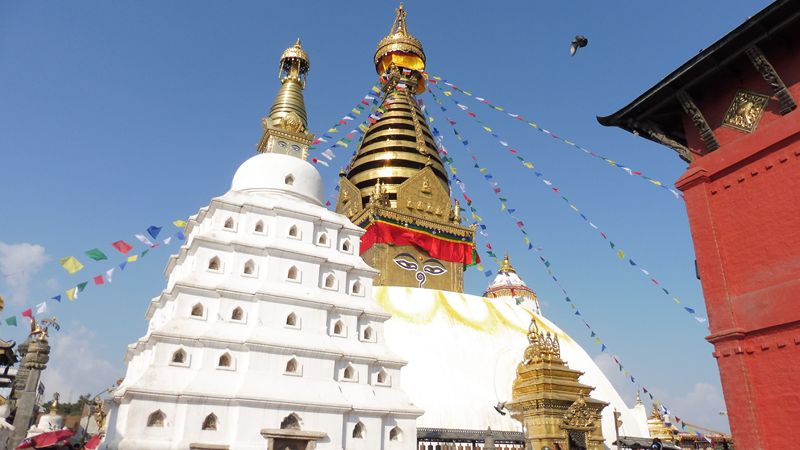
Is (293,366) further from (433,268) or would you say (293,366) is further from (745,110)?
(433,268)

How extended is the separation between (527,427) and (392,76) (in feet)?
93.3

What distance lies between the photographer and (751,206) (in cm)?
952

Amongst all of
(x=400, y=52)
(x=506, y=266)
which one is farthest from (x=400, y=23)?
(x=506, y=266)

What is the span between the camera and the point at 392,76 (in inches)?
1518

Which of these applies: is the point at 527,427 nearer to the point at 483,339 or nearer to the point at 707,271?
the point at 483,339

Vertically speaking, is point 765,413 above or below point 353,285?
below

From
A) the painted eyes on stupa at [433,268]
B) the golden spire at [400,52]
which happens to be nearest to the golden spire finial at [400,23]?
the golden spire at [400,52]

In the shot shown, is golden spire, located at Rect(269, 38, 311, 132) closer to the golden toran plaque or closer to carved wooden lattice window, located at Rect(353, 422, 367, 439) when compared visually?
carved wooden lattice window, located at Rect(353, 422, 367, 439)

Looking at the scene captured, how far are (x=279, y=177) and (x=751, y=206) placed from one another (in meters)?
14.3

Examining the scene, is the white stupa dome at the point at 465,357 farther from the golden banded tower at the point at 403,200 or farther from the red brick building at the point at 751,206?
the red brick building at the point at 751,206

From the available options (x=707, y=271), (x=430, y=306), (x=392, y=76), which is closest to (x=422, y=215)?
(x=430, y=306)

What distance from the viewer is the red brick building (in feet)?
28.0

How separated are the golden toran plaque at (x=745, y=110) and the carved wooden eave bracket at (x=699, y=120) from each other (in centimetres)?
32

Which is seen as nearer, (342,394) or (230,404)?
(230,404)
